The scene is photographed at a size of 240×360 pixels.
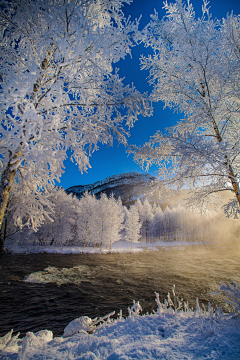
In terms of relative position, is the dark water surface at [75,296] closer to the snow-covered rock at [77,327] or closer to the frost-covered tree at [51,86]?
the snow-covered rock at [77,327]

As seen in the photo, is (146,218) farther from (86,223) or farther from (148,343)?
(148,343)

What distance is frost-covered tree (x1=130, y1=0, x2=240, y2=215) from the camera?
369 cm

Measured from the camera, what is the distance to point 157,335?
265 cm

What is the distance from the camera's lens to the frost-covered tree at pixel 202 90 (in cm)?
369

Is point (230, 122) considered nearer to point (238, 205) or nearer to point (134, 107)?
point (238, 205)

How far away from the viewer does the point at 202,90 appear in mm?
4977

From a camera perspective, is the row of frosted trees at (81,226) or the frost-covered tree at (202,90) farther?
the row of frosted trees at (81,226)

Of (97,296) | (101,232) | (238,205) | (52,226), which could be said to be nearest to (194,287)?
(97,296)

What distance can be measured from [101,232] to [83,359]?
31.1 metres

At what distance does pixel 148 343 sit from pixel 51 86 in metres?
4.83

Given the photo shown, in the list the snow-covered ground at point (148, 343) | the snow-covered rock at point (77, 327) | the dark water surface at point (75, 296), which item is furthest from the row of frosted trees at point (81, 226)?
the snow-covered ground at point (148, 343)

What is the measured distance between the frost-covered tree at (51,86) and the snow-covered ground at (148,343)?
7.94 ft

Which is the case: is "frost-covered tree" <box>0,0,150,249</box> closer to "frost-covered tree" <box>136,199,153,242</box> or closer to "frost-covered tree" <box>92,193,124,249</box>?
"frost-covered tree" <box>92,193,124,249</box>

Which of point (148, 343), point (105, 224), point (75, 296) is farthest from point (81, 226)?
point (148, 343)
